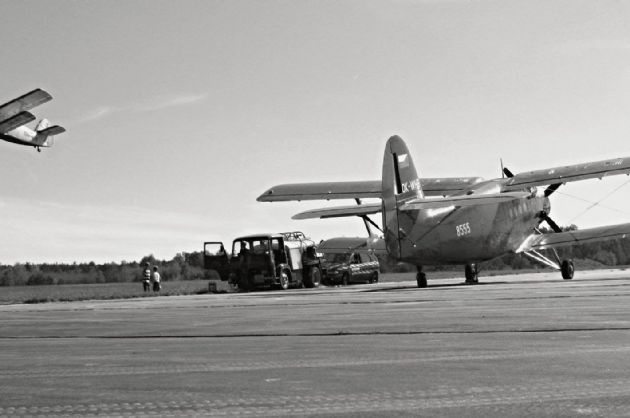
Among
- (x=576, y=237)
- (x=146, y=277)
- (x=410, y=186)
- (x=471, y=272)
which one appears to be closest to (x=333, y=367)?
(x=410, y=186)

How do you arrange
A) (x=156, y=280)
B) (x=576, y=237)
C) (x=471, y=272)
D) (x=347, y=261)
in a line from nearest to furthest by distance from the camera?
(x=471, y=272)
(x=576, y=237)
(x=156, y=280)
(x=347, y=261)

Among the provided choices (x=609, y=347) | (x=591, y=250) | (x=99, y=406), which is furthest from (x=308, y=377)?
(x=591, y=250)

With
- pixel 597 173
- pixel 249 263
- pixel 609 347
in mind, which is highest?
pixel 597 173

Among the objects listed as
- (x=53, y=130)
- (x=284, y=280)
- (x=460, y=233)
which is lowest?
(x=284, y=280)

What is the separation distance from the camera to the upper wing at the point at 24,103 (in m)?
37.8

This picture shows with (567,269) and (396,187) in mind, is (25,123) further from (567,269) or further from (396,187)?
(567,269)

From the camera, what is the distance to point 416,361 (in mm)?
7266

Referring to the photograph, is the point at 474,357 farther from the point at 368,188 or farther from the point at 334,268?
the point at 334,268

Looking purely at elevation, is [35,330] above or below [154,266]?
below

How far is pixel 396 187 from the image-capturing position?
31.9 metres

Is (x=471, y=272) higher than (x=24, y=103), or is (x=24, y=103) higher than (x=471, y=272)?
(x=24, y=103)

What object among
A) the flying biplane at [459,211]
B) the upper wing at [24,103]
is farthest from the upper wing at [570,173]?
the upper wing at [24,103]

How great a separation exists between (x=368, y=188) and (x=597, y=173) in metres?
9.94

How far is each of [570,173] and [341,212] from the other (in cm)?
960
